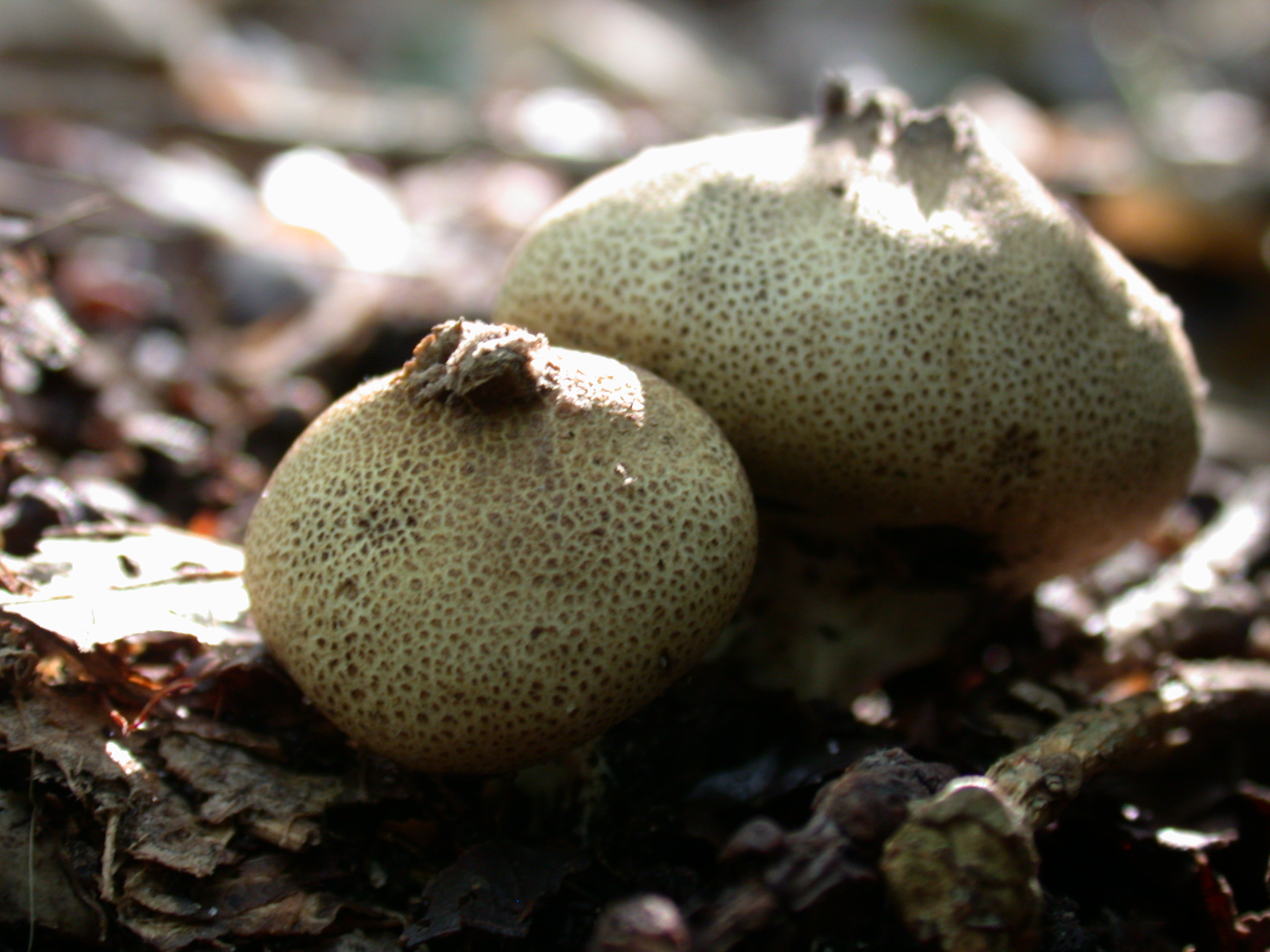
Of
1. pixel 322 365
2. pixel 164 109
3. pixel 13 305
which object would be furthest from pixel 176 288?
pixel 164 109

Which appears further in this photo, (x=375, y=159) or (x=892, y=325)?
(x=375, y=159)

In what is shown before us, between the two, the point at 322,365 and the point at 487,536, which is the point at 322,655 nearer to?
the point at 487,536

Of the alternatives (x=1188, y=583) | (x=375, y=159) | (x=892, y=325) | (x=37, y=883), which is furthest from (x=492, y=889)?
(x=375, y=159)

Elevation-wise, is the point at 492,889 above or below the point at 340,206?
below

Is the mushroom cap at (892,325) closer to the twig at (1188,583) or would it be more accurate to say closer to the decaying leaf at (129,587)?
the twig at (1188,583)

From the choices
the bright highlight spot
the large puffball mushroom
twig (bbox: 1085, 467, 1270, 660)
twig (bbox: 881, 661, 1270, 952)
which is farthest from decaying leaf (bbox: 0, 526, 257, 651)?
the bright highlight spot

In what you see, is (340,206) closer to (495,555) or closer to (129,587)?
(129,587)
